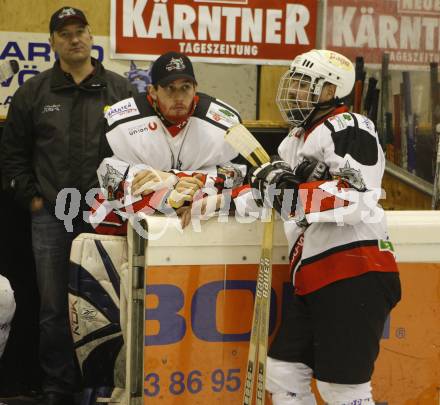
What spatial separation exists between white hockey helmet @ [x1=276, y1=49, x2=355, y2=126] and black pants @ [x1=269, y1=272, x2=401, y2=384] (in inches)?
23.0

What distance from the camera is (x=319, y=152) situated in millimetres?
2926

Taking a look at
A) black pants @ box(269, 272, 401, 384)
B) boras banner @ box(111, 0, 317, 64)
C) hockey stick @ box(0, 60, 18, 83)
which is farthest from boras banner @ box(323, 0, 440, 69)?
black pants @ box(269, 272, 401, 384)

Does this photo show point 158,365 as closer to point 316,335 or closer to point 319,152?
point 316,335

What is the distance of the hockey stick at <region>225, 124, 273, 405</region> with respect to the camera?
9.86ft

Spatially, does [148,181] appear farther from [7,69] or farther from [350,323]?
[7,69]

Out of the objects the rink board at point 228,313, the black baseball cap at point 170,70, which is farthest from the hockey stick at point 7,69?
the rink board at point 228,313

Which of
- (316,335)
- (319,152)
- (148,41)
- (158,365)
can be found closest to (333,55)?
(319,152)

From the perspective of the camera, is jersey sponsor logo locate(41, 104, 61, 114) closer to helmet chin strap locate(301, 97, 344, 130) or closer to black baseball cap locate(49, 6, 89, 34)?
black baseball cap locate(49, 6, 89, 34)

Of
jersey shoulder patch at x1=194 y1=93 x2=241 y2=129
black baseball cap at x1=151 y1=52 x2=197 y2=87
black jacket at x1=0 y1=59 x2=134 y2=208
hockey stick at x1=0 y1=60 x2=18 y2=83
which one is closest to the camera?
black baseball cap at x1=151 y1=52 x2=197 y2=87

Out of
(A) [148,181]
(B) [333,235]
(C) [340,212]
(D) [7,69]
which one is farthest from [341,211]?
(D) [7,69]

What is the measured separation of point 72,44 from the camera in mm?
4059

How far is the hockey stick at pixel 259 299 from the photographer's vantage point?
118 inches

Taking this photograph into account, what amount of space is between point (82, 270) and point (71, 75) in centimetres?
99

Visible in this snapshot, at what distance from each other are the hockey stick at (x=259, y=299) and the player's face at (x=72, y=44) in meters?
1.25
